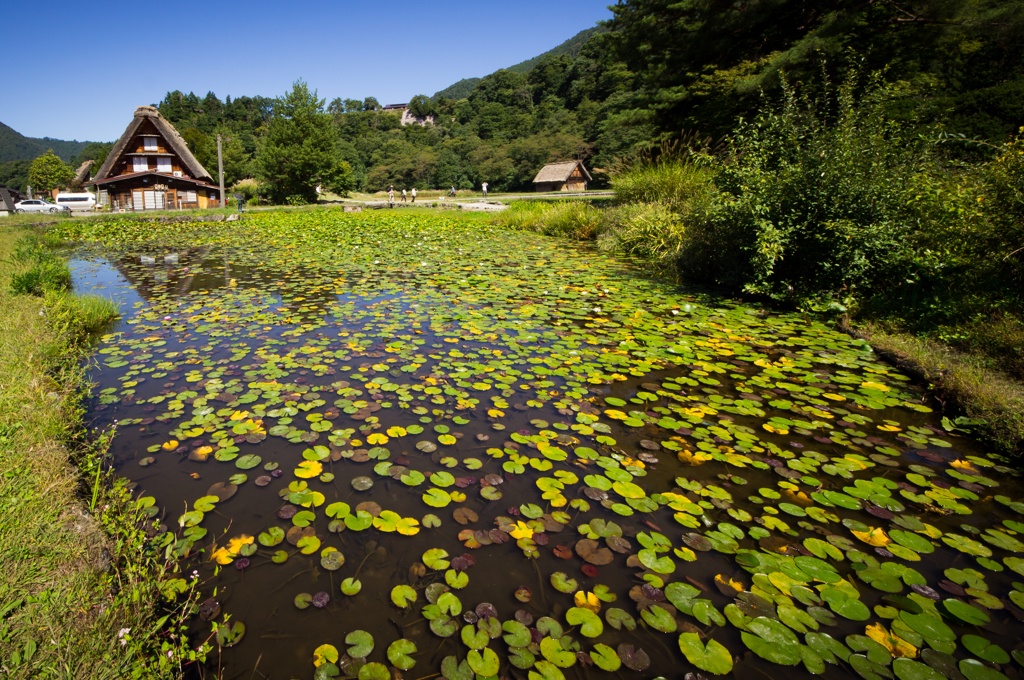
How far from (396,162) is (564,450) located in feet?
186

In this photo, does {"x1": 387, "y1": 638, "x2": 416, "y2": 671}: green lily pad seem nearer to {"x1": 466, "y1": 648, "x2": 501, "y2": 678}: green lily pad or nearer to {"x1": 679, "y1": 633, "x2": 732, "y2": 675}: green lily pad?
{"x1": 466, "y1": 648, "x2": 501, "y2": 678}: green lily pad

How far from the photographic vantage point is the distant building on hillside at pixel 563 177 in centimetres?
4150

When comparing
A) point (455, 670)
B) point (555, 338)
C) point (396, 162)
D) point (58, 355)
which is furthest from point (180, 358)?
point (396, 162)

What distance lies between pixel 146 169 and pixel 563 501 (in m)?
33.6

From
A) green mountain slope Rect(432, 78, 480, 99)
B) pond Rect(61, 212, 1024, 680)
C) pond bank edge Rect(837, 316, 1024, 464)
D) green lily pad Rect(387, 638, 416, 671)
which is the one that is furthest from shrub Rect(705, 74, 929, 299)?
green mountain slope Rect(432, 78, 480, 99)

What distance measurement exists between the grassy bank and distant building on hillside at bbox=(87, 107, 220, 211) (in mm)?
29838

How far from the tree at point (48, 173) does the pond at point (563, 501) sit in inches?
2632

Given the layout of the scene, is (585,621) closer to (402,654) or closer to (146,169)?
(402,654)

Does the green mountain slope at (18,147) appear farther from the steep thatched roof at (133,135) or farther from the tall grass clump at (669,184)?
the tall grass clump at (669,184)

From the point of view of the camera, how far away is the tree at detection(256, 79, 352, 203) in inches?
1113

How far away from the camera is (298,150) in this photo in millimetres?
28375

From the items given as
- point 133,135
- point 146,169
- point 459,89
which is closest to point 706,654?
point 146,169

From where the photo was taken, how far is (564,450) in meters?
2.96

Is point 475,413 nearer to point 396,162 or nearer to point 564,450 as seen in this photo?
point 564,450
